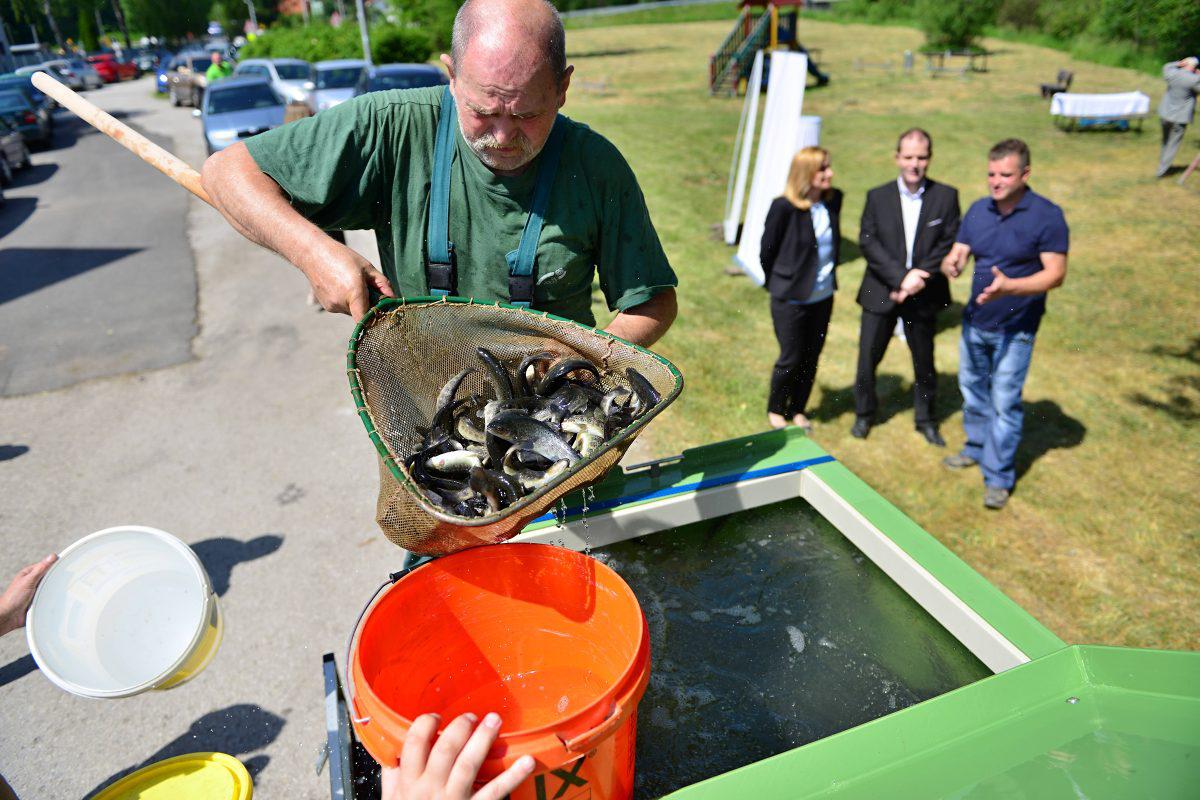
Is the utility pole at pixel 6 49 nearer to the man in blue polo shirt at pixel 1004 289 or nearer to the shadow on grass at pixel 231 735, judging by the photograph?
the shadow on grass at pixel 231 735

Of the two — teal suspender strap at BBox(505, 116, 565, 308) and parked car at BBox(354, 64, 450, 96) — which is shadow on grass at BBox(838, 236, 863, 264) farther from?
parked car at BBox(354, 64, 450, 96)

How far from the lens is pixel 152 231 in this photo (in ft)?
40.2

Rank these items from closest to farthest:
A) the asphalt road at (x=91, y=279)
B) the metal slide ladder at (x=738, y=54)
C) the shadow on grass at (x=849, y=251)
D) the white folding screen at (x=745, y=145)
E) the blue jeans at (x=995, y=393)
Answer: the blue jeans at (x=995, y=393)
the asphalt road at (x=91, y=279)
the white folding screen at (x=745, y=145)
the shadow on grass at (x=849, y=251)
the metal slide ladder at (x=738, y=54)

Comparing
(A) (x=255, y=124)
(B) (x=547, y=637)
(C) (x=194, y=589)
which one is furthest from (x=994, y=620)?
(A) (x=255, y=124)

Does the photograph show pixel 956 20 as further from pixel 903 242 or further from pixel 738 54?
pixel 903 242

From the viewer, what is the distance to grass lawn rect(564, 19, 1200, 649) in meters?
4.78

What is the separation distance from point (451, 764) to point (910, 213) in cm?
560

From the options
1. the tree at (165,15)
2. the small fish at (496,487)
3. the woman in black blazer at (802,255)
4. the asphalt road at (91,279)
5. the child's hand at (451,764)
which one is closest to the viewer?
the child's hand at (451,764)

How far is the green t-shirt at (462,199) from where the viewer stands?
2393 mm

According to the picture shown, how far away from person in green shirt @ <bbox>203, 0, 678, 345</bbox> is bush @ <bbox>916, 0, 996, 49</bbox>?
115 feet

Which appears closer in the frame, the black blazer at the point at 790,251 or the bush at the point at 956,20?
the black blazer at the point at 790,251

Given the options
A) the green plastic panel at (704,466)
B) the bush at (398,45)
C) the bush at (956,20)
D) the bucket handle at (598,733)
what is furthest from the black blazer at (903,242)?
the bush at (956,20)

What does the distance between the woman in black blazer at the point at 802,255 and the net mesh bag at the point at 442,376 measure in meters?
3.76

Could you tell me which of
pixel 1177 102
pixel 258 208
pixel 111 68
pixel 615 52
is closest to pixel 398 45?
pixel 615 52
